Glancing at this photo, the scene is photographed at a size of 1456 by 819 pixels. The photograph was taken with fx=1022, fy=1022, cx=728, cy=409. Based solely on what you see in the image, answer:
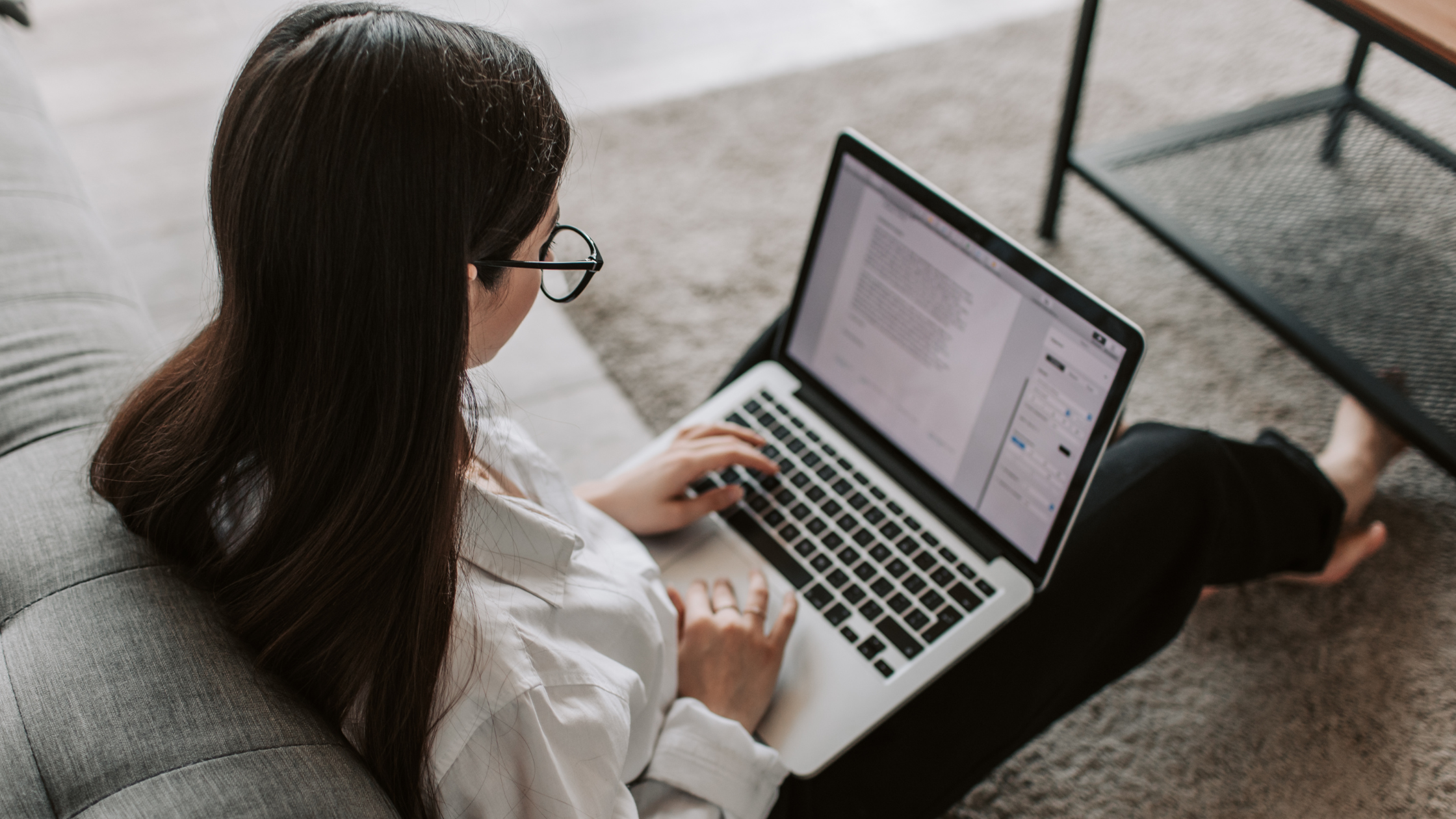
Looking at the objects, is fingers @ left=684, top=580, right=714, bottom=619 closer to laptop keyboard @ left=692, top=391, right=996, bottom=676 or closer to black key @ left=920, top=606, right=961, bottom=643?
laptop keyboard @ left=692, top=391, right=996, bottom=676

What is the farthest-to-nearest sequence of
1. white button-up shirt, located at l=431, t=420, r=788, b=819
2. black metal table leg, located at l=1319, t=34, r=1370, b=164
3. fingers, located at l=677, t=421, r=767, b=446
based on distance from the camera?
black metal table leg, located at l=1319, t=34, r=1370, b=164, fingers, located at l=677, t=421, r=767, b=446, white button-up shirt, located at l=431, t=420, r=788, b=819

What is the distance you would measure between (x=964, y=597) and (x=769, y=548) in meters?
0.19

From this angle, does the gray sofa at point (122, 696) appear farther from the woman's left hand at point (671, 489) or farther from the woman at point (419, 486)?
the woman's left hand at point (671, 489)

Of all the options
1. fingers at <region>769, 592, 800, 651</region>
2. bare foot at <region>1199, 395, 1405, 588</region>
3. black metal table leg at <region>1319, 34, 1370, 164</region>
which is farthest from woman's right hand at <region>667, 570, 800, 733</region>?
black metal table leg at <region>1319, 34, 1370, 164</region>

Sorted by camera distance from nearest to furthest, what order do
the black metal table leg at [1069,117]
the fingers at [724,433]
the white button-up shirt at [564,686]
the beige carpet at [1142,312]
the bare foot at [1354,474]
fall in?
1. the white button-up shirt at [564,686]
2. the fingers at [724,433]
3. the beige carpet at [1142,312]
4. the bare foot at [1354,474]
5. the black metal table leg at [1069,117]

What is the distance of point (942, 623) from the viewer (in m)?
0.91

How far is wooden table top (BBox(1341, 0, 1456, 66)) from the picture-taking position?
1078mm

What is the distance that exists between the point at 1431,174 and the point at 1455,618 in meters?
0.86

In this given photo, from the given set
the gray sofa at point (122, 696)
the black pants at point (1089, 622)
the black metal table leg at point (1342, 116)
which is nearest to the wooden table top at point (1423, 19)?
the black pants at point (1089, 622)

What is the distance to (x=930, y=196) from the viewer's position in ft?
2.89

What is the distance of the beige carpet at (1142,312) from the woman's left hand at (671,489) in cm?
51

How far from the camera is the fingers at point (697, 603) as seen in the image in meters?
0.90

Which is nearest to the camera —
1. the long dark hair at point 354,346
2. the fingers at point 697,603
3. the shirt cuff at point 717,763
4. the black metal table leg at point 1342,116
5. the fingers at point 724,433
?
the long dark hair at point 354,346

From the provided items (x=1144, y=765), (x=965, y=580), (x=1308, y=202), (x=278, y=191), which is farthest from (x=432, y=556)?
(x=1308, y=202)
